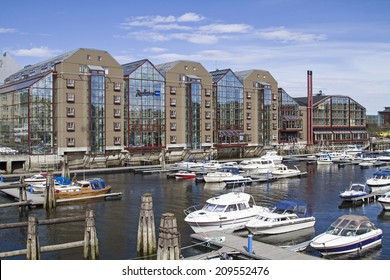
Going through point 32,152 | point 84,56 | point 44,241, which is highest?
point 84,56

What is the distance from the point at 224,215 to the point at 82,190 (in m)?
23.7

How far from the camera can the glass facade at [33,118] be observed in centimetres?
9188

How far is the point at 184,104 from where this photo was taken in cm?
11394

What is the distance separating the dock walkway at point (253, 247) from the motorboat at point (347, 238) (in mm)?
3245

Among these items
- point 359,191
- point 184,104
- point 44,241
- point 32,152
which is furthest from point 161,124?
point 44,241

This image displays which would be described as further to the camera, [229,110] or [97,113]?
[229,110]

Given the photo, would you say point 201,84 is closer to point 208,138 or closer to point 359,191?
point 208,138

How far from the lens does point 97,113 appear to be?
3871 inches

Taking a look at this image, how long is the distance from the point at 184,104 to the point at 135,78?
15.9m

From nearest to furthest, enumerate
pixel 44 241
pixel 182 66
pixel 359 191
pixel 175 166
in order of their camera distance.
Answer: pixel 44 241 < pixel 359 191 < pixel 175 166 < pixel 182 66

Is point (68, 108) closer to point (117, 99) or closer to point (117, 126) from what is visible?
point (117, 99)

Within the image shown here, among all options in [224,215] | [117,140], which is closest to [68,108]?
[117,140]

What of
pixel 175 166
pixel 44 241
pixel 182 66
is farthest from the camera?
pixel 182 66

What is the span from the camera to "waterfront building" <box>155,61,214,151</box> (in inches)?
4365
